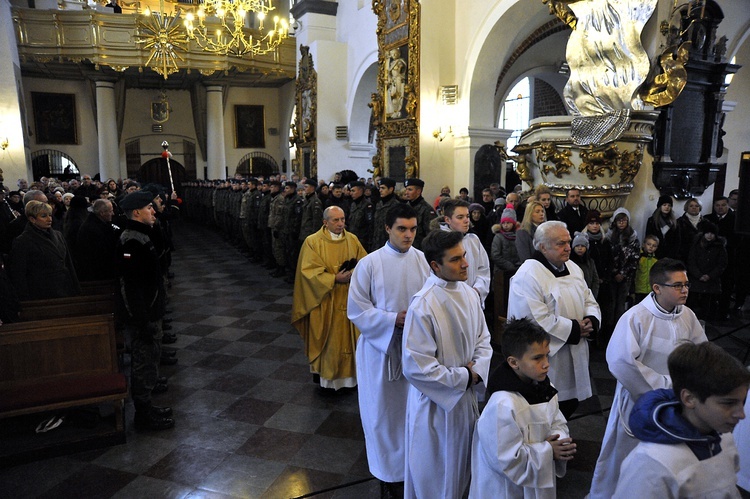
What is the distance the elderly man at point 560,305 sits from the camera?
10.8 feet

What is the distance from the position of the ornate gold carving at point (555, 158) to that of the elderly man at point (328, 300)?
3494mm

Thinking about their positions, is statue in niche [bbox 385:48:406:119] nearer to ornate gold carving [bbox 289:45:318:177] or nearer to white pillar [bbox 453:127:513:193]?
white pillar [bbox 453:127:513:193]

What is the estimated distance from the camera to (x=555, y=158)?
682 cm

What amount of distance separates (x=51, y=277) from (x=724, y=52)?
920cm

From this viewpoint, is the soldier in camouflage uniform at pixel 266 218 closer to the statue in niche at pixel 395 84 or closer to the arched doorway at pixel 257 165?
the statue in niche at pixel 395 84

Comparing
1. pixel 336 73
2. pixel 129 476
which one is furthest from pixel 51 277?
pixel 336 73

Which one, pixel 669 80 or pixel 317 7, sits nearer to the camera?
pixel 669 80

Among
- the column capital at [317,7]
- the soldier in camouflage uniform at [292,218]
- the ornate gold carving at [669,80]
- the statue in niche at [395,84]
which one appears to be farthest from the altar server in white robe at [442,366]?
the column capital at [317,7]

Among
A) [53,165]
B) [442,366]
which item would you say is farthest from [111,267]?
[53,165]

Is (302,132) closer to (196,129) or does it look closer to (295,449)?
(196,129)

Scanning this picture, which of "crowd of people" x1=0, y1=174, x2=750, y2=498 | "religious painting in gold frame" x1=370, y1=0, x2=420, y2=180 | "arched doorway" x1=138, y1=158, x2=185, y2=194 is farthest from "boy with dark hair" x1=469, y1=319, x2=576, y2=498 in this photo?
"arched doorway" x1=138, y1=158, x2=185, y2=194

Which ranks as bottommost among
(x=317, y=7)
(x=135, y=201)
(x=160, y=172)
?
(x=135, y=201)

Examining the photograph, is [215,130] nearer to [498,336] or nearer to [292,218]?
[292,218]

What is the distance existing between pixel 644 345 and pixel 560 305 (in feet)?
2.12
